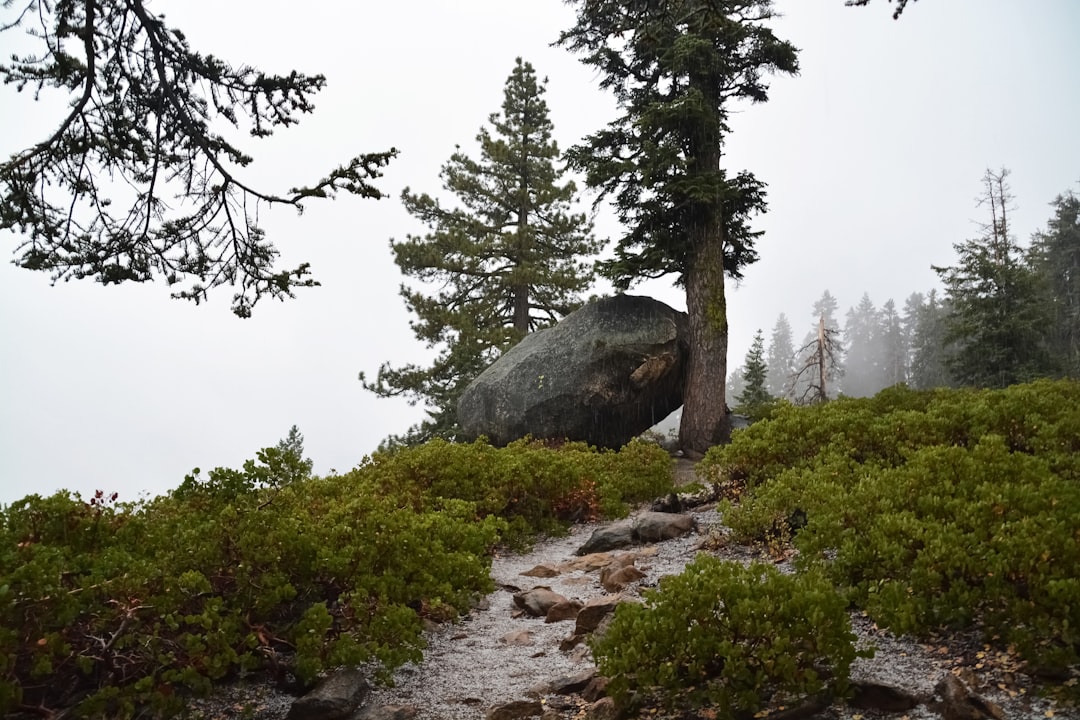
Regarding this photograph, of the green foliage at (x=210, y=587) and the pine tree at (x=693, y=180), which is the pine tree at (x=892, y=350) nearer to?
the pine tree at (x=693, y=180)

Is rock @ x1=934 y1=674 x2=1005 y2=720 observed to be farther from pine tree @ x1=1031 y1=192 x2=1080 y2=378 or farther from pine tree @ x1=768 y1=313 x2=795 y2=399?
pine tree @ x1=768 y1=313 x2=795 y2=399

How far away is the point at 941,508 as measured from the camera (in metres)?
4.57

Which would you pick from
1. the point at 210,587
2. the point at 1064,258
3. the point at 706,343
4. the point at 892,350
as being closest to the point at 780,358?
the point at 892,350

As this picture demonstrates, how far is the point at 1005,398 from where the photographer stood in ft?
24.5

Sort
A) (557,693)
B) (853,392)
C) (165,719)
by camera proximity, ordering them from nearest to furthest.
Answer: (165,719)
(557,693)
(853,392)

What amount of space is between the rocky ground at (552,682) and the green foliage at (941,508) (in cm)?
19

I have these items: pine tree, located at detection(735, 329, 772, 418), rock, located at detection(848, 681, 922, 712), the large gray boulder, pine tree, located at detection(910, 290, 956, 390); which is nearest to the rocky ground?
rock, located at detection(848, 681, 922, 712)

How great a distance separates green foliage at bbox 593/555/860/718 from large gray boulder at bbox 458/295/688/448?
10.5 m

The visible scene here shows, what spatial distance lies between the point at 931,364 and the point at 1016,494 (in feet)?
157

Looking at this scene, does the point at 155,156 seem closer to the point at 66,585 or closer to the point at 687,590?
the point at 66,585

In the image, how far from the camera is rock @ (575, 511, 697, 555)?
732 centimetres

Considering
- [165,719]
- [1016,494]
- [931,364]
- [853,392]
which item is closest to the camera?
[165,719]

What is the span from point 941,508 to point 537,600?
121 inches

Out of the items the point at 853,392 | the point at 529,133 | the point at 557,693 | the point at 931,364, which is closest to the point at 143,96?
the point at 557,693
